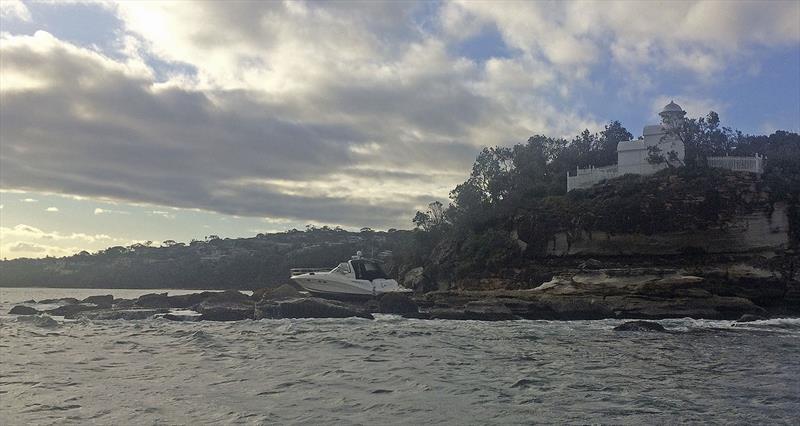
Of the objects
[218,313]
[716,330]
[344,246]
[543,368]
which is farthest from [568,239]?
[344,246]

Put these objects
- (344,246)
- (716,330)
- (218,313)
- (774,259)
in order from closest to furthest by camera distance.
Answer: (716,330) < (218,313) < (774,259) < (344,246)

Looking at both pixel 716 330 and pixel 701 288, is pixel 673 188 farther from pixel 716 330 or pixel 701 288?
pixel 716 330

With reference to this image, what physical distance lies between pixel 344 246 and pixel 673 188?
6984 cm

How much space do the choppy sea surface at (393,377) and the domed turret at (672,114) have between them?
112 ft

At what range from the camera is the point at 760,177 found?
46.9 m

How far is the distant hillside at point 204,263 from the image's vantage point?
10217 centimetres

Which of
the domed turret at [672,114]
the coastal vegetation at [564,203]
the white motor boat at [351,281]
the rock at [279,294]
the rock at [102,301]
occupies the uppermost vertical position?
the domed turret at [672,114]

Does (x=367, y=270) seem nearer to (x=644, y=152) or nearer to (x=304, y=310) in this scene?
(x=304, y=310)

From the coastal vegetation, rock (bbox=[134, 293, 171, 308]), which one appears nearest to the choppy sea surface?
rock (bbox=[134, 293, 171, 308])

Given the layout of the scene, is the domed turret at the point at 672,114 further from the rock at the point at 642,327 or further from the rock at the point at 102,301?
the rock at the point at 102,301

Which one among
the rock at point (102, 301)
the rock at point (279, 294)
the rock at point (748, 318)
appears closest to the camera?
the rock at point (748, 318)

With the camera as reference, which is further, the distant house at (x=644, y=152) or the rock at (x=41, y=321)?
the distant house at (x=644, y=152)

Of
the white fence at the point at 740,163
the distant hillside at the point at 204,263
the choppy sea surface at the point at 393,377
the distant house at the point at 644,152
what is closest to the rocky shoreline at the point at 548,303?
the choppy sea surface at the point at 393,377

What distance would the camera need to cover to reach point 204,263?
112 meters
